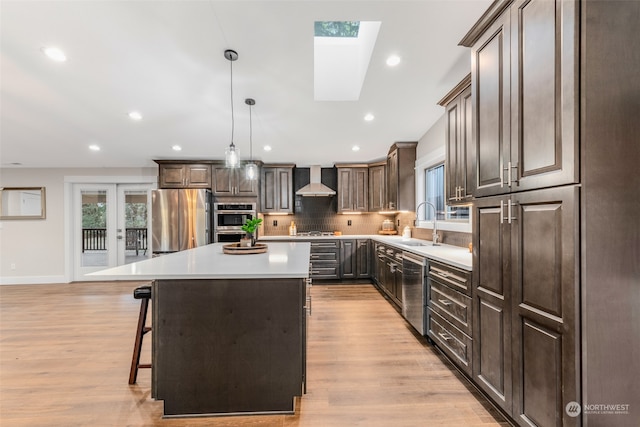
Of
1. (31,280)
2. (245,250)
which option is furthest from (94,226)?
(245,250)

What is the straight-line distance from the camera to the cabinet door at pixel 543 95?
1.23 meters

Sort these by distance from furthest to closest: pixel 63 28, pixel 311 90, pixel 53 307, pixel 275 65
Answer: pixel 53 307, pixel 311 90, pixel 275 65, pixel 63 28

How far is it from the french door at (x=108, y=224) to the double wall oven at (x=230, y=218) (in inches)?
63.9

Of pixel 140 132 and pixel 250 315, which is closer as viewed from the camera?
pixel 250 315

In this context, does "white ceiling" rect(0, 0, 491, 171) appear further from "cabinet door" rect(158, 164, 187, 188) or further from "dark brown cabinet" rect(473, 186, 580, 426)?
"dark brown cabinet" rect(473, 186, 580, 426)

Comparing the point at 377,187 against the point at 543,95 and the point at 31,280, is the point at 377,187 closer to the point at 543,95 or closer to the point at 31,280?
the point at 543,95

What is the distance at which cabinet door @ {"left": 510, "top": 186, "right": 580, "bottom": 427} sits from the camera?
1.22 meters

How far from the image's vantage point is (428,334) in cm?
271

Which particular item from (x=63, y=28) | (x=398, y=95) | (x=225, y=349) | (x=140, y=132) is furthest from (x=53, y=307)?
(x=398, y=95)

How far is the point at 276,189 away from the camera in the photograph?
5.54 m

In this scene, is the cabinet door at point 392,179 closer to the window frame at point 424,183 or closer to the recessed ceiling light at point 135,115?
the window frame at point 424,183

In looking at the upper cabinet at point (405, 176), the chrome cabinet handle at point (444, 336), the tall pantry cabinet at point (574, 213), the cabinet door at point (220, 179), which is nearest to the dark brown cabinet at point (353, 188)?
the upper cabinet at point (405, 176)

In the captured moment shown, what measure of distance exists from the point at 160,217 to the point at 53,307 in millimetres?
1880

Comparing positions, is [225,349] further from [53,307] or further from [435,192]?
[53,307]
